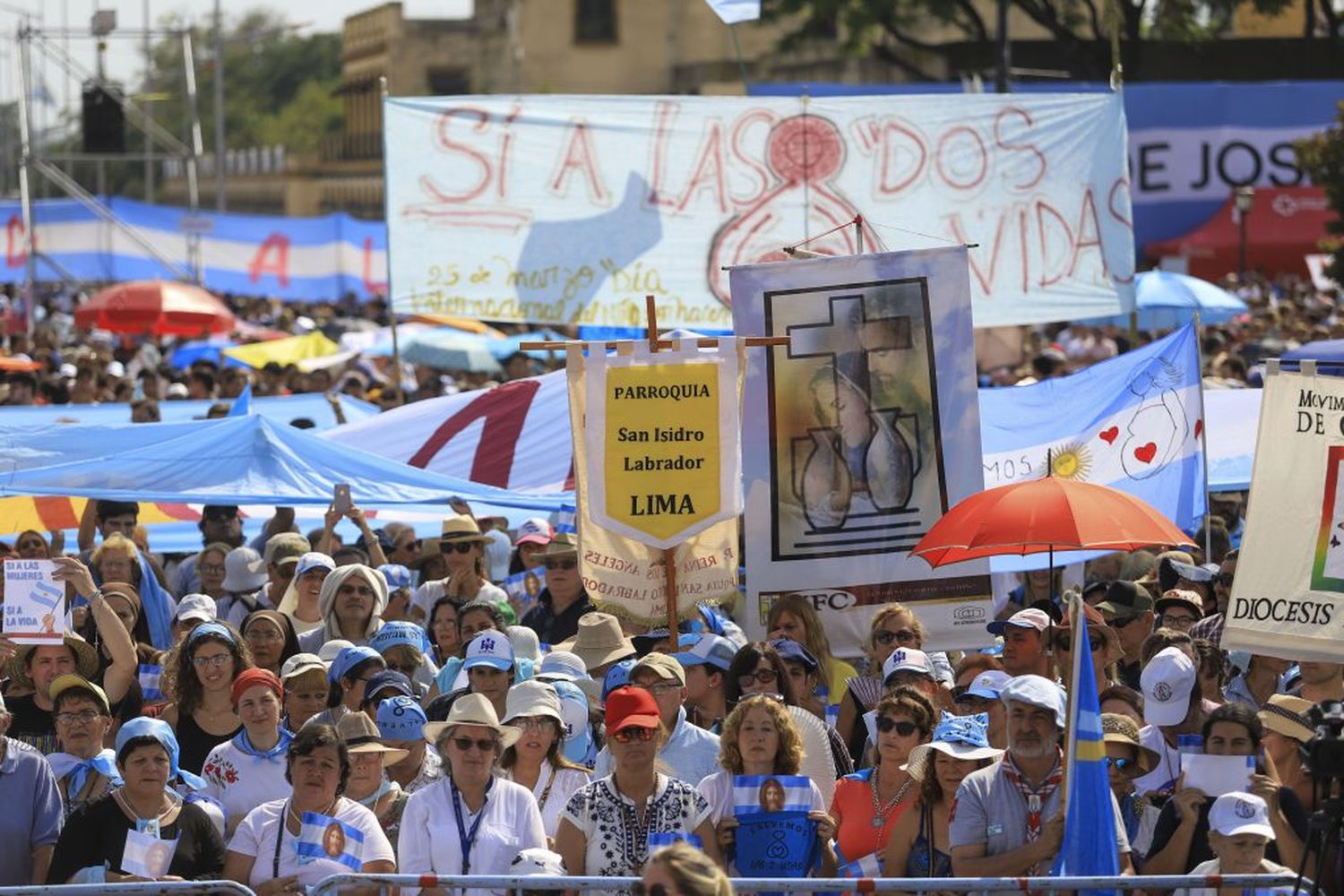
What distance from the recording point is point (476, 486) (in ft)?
37.0

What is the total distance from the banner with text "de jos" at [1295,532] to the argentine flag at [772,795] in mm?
1649

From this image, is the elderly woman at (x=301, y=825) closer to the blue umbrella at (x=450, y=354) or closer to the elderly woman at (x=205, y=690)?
the elderly woman at (x=205, y=690)

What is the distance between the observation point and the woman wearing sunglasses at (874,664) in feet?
26.8

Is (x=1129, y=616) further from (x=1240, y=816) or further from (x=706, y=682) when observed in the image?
(x=1240, y=816)

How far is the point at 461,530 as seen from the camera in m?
10.8

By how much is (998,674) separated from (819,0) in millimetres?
38266

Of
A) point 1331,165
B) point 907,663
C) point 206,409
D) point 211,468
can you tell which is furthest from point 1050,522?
point 1331,165

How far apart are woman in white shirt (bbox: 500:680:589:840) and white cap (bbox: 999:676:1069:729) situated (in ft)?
4.86

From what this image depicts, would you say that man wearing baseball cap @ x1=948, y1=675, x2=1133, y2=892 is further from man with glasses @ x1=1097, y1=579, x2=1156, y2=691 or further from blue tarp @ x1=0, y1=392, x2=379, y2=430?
blue tarp @ x1=0, y1=392, x2=379, y2=430

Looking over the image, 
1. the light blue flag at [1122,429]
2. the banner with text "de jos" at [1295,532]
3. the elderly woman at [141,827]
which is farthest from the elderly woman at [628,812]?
the light blue flag at [1122,429]

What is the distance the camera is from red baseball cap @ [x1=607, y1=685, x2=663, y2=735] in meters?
6.45

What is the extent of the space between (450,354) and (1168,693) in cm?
1637

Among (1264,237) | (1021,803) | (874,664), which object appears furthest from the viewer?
(1264,237)

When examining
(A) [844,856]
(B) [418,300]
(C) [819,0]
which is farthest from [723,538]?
(C) [819,0]
